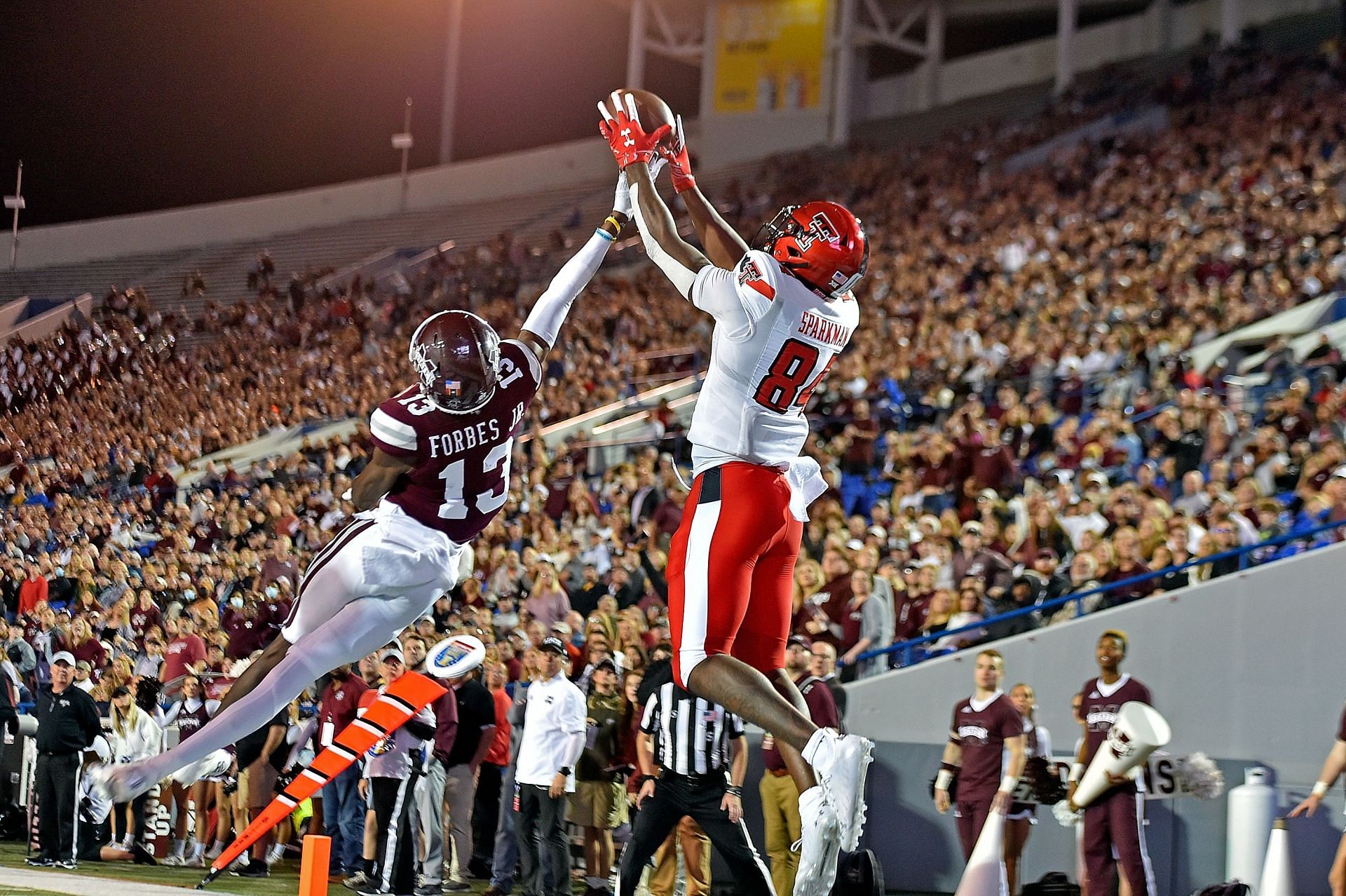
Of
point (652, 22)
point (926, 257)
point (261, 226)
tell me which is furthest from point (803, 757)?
point (652, 22)

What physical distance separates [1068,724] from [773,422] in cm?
675

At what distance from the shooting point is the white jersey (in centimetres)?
543

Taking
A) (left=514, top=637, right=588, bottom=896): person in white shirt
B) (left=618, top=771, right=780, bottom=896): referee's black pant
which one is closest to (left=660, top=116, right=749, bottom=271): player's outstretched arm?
(left=618, top=771, right=780, bottom=896): referee's black pant

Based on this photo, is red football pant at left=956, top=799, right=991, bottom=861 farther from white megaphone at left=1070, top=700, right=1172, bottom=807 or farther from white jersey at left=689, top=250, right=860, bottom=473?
white jersey at left=689, top=250, right=860, bottom=473

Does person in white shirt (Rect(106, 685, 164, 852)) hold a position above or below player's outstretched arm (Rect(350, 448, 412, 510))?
below

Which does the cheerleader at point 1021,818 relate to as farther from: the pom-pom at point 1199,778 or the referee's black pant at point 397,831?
the referee's black pant at point 397,831

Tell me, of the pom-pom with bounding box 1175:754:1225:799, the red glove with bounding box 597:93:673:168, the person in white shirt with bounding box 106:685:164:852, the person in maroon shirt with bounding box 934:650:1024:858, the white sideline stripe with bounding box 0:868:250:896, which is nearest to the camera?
the red glove with bounding box 597:93:673:168

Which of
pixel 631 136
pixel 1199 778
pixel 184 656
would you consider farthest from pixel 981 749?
pixel 184 656

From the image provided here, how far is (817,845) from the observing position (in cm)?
496

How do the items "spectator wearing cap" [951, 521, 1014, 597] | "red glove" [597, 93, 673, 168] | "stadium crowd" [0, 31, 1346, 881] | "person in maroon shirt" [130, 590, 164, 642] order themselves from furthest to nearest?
"person in maroon shirt" [130, 590, 164, 642] < "stadium crowd" [0, 31, 1346, 881] < "spectator wearing cap" [951, 521, 1014, 597] < "red glove" [597, 93, 673, 168]

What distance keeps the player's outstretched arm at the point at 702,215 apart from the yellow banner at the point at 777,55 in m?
27.1

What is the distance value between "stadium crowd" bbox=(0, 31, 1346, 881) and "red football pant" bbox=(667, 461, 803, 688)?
4279 millimetres

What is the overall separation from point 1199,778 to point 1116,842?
619mm

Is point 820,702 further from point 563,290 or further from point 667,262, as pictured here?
point 667,262
